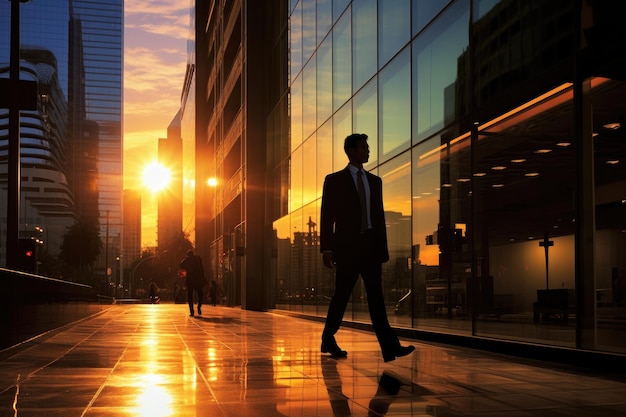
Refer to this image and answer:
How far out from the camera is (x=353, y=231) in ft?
24.3

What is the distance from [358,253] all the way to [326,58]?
13.8 m

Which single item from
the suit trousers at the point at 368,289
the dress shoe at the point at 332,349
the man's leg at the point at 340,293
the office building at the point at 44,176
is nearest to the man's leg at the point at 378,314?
the suit trousers at the point at 368,289

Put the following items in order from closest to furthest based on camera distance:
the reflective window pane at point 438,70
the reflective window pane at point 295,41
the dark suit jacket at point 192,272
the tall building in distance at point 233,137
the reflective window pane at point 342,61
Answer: the reflective window pane at point 438,70 < the reflective window pane at point 342,61 < the dark suit jacket at point 192,272 < the reflective window pane at point 295,41 < the tall building in distance at point 233,137

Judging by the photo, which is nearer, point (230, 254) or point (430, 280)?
point (430, 280)

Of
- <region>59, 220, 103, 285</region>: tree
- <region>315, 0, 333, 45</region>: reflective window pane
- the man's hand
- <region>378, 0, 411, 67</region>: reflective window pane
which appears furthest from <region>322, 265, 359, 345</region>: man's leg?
<region>59, 220, 103, 285</region>: tree

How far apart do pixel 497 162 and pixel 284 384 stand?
5753 mm

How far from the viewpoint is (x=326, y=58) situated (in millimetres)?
20469

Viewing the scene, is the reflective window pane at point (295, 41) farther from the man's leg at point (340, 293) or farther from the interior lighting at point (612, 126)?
the man's leg at point (340, 293)

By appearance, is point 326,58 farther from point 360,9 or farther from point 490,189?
point 490,189

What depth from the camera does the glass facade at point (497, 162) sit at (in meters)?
8.04

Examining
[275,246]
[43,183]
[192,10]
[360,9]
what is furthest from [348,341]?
[43,183]

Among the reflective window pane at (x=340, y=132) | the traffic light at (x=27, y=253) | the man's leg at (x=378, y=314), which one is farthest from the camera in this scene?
the reflective window pane at (x=340, y=132)

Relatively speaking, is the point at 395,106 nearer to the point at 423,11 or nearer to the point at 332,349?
the point at 423,11

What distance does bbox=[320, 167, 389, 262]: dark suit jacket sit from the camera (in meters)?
A: 7.41
